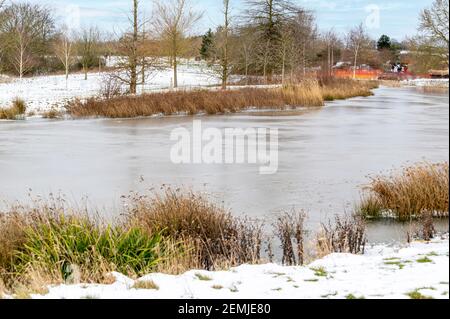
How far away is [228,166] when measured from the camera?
11.1 m

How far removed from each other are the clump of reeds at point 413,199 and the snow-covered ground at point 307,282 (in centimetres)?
238

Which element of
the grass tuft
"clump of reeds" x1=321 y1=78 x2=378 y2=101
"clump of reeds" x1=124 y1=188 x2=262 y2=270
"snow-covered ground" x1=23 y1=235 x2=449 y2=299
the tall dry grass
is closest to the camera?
"snow-covered ground" x1=23 y1=235 x2=449 y2=299

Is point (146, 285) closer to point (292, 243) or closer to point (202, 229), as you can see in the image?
point (202, 229)

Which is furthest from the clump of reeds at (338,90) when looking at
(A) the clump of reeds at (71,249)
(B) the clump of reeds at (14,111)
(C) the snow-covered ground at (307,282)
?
(C) the snow-covered ground at (307,282)

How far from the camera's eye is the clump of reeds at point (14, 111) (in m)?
21.6

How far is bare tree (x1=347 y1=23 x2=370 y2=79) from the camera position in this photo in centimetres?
5389

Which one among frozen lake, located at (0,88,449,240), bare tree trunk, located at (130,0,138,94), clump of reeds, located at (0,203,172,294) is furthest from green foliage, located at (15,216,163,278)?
bare tree trunk, located at (130,0,138,94)

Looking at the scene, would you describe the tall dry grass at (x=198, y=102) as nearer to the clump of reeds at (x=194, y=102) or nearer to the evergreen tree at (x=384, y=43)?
the clump of reeds at (x=194, y=102)

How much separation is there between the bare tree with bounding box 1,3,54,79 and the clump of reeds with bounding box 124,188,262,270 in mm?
35336

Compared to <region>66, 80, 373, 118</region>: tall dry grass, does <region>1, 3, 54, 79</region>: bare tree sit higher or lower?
higher

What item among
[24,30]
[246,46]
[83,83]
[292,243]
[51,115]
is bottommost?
[292,243]

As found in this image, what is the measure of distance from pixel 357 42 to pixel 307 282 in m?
53.7

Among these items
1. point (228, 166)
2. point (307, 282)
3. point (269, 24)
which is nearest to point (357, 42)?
point (269, 24)

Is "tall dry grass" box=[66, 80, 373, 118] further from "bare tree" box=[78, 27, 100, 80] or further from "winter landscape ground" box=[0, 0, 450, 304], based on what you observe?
"bare tree" box=[78, 27, 100, 80]
